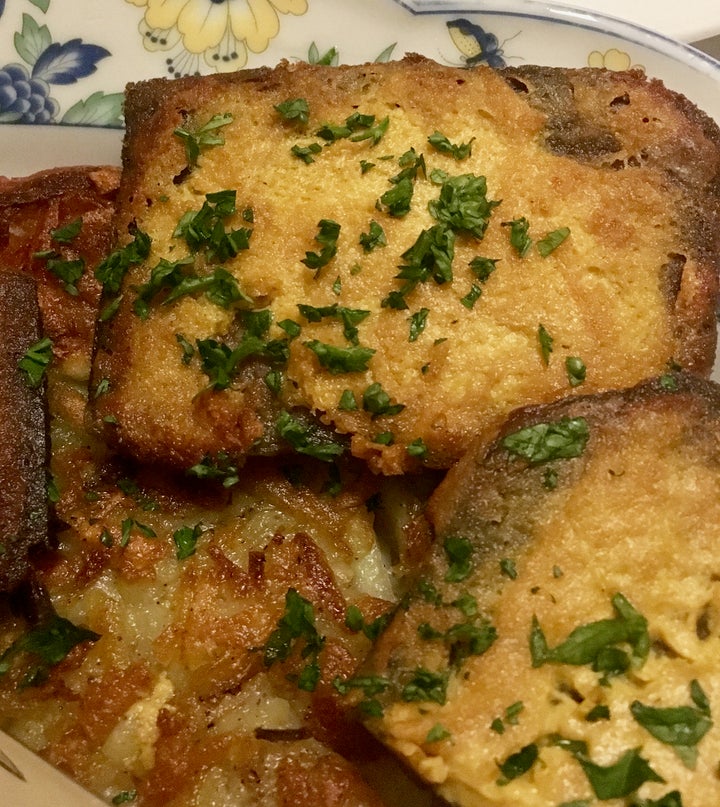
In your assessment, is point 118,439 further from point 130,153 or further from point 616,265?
point 616,265

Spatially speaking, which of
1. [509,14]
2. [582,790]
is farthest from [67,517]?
[509,14]

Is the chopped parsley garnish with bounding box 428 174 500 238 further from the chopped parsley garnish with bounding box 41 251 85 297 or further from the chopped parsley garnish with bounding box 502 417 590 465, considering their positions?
the chopped parsley garnish with bounding box 41 251 85 297

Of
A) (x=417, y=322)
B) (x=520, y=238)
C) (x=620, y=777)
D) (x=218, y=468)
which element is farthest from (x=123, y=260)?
(x=620, y=777)

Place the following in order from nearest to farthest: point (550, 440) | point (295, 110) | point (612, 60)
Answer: point (550, 440)
point (295, 110)
point (612, 60)

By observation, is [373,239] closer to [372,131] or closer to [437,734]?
[372,131]

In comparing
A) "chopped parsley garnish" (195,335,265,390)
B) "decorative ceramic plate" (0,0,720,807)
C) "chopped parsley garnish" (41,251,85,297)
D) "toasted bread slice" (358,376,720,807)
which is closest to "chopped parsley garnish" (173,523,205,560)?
"chopped parsley garnish" (195,335,265,390)

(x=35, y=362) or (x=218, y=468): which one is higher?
(x=35, y=362)
